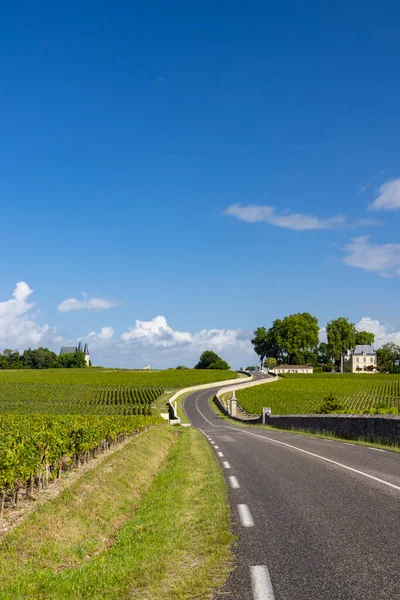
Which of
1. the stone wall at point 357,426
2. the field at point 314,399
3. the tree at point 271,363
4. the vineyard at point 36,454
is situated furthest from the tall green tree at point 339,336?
the vineyard at point 36,454

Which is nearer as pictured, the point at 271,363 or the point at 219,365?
the point at 271,363

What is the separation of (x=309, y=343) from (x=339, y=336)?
12.2 m

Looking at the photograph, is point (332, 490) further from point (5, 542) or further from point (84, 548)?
point (5, 542)

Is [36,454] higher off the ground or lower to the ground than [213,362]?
lower

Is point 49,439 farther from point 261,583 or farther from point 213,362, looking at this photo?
point 213,362

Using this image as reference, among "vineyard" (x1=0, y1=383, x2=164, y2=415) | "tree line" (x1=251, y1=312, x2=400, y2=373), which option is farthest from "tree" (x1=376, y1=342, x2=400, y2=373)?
"vineyard" (x1=0, y1=383, x2=164, y2=415)

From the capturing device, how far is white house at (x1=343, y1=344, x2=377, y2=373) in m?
181

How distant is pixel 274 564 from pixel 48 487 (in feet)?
25.1

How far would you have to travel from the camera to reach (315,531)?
278 inches

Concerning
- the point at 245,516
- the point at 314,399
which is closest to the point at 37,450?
the point at 245,516

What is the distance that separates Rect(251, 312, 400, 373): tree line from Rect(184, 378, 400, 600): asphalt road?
509 feet

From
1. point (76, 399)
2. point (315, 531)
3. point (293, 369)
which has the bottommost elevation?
point (76, 399)

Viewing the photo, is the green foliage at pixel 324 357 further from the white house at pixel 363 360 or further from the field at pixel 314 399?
the field at pixel 314 399

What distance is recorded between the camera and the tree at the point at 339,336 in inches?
6841
